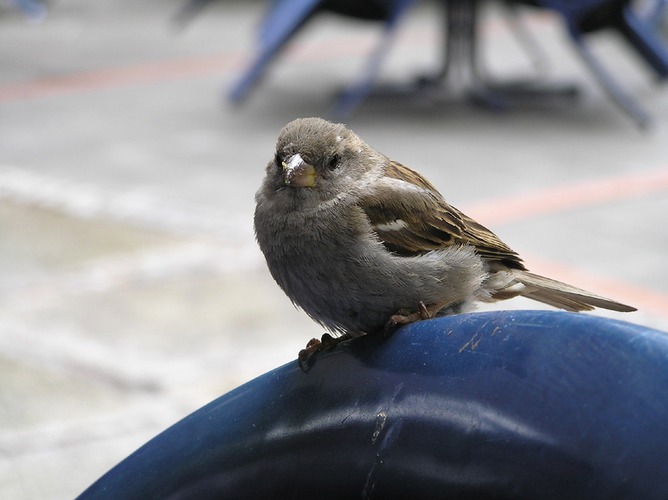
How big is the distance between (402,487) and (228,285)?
4.47 m

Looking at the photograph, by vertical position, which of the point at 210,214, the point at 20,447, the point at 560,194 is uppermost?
the point at 210,214

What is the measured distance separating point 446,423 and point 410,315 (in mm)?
765

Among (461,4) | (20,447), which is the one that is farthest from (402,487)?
(461,4)

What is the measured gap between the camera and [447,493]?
144 cm

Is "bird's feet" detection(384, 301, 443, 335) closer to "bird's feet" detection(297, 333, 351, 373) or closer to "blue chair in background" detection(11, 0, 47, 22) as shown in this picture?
"bird's feet" detection(297, 333, 351, 373)

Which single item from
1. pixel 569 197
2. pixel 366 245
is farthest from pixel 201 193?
pixel 366 245

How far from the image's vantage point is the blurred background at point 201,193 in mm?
4844

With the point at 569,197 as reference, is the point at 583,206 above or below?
below

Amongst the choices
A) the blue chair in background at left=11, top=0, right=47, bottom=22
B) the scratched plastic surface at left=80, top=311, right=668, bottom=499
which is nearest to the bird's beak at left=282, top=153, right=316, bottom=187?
the scratched plastic surface at left=80, top=311, right=668, bottom=499

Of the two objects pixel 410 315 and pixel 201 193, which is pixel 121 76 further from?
pixel 410 315

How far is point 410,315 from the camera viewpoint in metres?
2.24

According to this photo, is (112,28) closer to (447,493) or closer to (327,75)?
(327,75)

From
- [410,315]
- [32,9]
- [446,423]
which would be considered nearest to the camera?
[446,423]

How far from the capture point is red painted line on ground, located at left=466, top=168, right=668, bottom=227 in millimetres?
7082
